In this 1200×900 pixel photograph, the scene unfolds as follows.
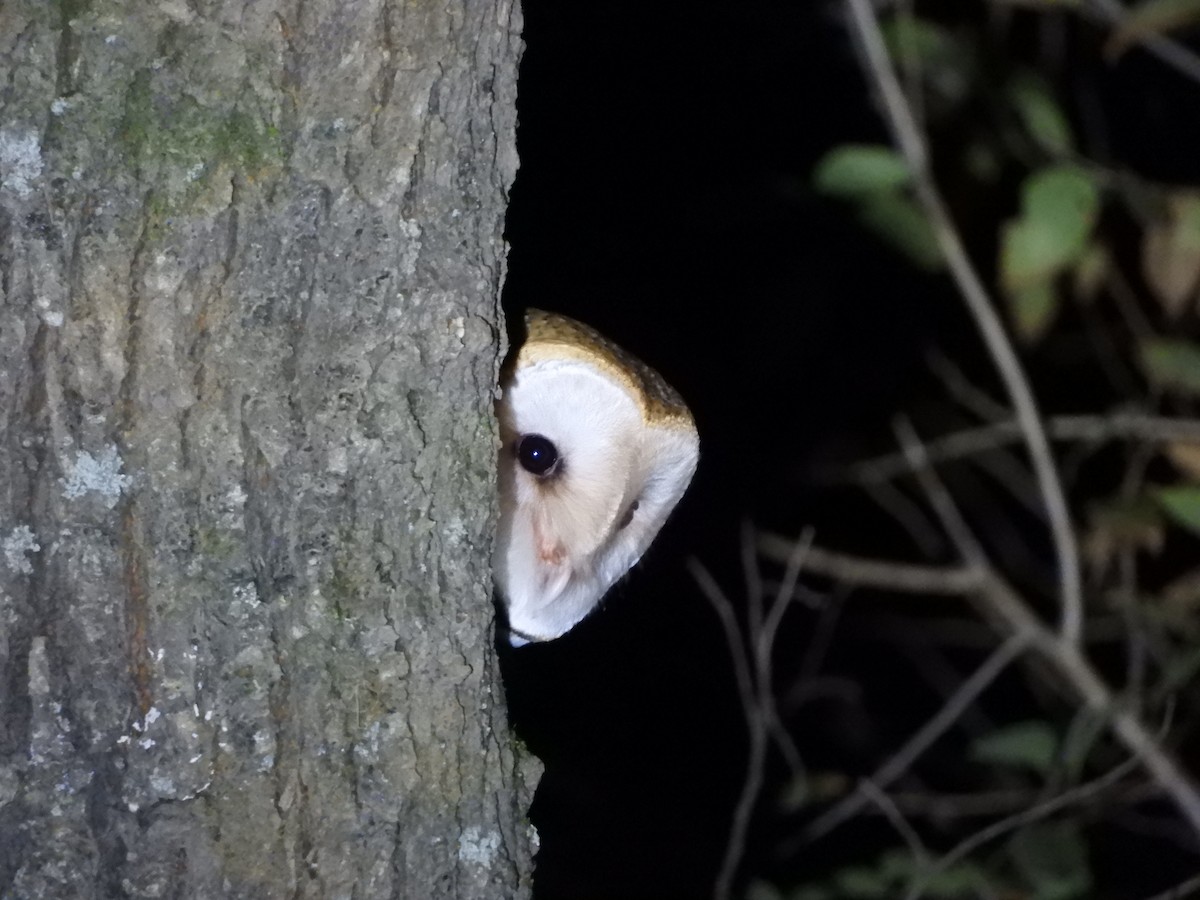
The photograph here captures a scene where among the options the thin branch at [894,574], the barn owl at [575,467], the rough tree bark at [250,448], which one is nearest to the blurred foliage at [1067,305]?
the thin branch at [894,574]

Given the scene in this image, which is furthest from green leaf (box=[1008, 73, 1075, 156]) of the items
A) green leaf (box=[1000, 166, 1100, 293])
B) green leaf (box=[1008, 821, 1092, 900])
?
green leaf (box=[1008, 821, 1092, 900])

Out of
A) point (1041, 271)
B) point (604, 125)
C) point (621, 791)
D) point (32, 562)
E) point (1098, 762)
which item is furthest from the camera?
point (621, 791)

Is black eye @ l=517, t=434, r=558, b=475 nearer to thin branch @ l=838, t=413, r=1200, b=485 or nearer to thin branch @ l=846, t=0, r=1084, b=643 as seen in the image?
thin branch @ l=846, t=0, r=1084, b=643

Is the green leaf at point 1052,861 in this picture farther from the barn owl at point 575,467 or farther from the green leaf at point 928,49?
the green leaf at point 928,49

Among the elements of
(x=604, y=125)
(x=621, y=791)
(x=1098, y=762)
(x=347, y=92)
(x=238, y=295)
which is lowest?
(x=621, y=791)

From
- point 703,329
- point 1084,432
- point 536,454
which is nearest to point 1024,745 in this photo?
point 1084,432

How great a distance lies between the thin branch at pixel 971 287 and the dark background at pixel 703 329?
0.97m

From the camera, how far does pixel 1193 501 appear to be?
2299mm

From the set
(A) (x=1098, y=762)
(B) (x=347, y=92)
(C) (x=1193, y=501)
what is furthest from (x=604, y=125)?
(B) (x=347, y=92)

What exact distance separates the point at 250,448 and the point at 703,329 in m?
3.04

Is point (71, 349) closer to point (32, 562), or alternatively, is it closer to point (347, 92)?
point (32, 562)

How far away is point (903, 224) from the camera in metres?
2.44

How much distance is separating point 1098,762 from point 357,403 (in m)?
2.86

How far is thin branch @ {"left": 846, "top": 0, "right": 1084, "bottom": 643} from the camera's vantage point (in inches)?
95.1
